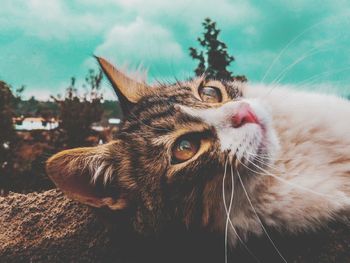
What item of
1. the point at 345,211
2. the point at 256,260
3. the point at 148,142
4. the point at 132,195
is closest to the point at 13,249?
the point at 132,195

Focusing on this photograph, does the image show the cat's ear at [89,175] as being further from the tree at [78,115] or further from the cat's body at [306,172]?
the tree at [78,115]

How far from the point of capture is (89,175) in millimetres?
1431

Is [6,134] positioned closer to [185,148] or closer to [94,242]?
[94,242]

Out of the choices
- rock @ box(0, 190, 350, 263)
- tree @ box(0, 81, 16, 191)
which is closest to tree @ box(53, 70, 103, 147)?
tree @ box(0, 81, 16, 191)

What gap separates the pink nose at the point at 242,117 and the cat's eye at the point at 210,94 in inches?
11.5

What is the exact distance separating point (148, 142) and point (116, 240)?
40 cm

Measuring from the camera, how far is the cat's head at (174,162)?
130 centimetres

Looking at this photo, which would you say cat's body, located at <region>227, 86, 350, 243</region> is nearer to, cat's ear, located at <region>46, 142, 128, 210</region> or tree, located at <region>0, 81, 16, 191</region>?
cat's ear, located at <region>46, 142, 128, 210</region>

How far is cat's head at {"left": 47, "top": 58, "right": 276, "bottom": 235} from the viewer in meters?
1.30

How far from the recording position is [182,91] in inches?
67.2

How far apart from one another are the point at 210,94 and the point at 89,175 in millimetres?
638

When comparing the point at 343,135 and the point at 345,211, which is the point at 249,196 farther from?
the point at 343,135

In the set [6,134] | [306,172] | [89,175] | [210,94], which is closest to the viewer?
[306,172]

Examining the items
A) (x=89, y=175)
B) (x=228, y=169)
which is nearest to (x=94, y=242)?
(x=89, y=175)
